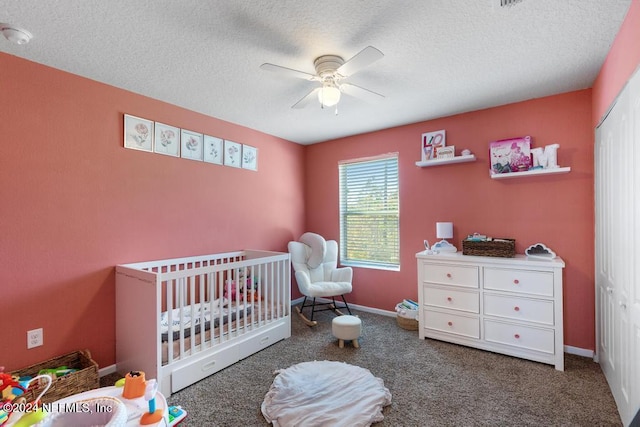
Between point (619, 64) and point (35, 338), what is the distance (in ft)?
13.8

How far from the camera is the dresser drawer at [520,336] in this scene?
2353mm

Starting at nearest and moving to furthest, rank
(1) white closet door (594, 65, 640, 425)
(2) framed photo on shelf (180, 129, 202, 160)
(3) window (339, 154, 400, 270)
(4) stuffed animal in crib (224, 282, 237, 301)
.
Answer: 1. (1) white closet door (594, 65, 640, 425)
2. (4) stuffed animal in crib (224, 282, 237, 301)
3. (2) framed photo on shelf (180, 129, 202, 160)
4. (3) window (339, 154, 400, 270)

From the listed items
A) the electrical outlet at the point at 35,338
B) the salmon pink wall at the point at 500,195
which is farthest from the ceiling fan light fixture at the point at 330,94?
the electrical outlet at the point at 35,338

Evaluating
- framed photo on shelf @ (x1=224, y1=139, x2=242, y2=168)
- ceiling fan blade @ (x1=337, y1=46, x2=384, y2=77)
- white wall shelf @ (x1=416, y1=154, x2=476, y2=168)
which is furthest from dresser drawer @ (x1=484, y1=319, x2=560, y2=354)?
framed photo on shelf @ (x1=224, y1=139, x2=242, y2=168)

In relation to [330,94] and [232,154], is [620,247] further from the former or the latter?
[232,154]

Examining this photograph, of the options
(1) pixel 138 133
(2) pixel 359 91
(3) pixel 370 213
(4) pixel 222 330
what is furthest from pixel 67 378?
(3) pixel 370 213

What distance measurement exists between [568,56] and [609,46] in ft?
0.67

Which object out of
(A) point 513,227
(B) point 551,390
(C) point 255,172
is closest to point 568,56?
(A) point 513,227

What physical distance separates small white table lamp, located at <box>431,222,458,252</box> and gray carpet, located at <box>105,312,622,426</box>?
926 mm

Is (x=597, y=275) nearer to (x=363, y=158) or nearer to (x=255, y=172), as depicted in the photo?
(x=363, y=158)

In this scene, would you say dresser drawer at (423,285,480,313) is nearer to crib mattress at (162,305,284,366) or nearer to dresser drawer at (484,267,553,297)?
dresser drawer at (484,267,553,297)

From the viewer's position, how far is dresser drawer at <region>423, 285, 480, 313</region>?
2.67m

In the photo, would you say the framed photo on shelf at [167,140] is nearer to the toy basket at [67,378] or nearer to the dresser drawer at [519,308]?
the toy basket at [67,378]

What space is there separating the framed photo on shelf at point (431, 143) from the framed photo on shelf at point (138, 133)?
9.20ft
